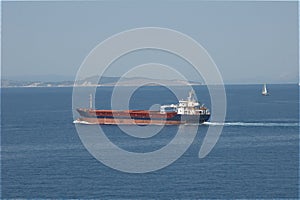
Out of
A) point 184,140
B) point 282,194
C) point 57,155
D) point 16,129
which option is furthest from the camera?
point 16,129

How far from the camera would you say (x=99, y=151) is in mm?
39719

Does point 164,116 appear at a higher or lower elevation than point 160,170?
higher

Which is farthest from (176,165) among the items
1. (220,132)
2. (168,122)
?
(168,122)

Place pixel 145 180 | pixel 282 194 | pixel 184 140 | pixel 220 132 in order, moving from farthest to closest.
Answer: pixel 220 132 → pixel 184 140 → pixel 145 180 → pixel 282 194

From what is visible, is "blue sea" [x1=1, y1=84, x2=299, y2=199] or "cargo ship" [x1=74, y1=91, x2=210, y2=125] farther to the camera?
"cargo ship" [x1=74, y1=91, x2=210, y2=125]

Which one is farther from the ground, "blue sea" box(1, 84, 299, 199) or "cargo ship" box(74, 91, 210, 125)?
"cargo ship" box(74, 91, 210, 125)

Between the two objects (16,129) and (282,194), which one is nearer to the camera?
(282,194)

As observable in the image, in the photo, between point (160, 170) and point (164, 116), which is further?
point (164, 116)

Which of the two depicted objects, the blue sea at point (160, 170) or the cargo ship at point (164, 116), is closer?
the blue sea at point (160, 170)

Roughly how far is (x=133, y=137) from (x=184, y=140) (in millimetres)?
4458

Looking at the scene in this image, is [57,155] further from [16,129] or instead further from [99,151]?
[16,129]

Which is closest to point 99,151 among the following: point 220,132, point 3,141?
point 3,141

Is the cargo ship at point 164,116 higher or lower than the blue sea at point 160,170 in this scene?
higher

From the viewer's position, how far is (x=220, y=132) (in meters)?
49.5
